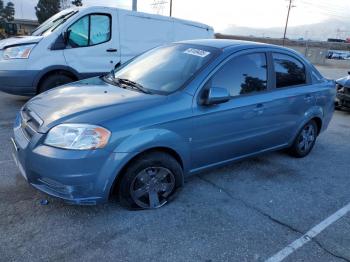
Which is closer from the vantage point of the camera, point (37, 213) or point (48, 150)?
point (48, 150)

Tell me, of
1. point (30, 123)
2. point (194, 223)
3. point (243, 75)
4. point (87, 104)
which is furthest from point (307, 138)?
point (30, 123)

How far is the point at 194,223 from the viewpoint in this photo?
3115 millimetres

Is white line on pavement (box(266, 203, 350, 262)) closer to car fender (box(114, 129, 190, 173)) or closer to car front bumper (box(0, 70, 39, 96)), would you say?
car fender (box(114, 129, 190, 173))

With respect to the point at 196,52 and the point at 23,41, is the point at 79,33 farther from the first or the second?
the point at 196,52

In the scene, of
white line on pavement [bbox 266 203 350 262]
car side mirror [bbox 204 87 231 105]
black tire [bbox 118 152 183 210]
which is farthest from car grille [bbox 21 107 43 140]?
white line on pavement [bbox 266 203 350 262]

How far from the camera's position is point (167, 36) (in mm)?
8414

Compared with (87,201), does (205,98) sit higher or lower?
higher

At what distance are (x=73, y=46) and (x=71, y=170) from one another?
4.72 meters

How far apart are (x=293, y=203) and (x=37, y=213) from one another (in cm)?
264

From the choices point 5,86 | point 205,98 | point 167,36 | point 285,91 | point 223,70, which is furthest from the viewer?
point 167,36

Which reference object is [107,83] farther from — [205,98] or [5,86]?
[5,86]

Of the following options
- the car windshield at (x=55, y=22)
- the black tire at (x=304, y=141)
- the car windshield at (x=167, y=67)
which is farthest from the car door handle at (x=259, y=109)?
the car windshield at (x=55, y=22)

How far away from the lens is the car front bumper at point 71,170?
2709 millimetres

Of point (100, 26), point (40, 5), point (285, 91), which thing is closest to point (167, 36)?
point (100, 26)
